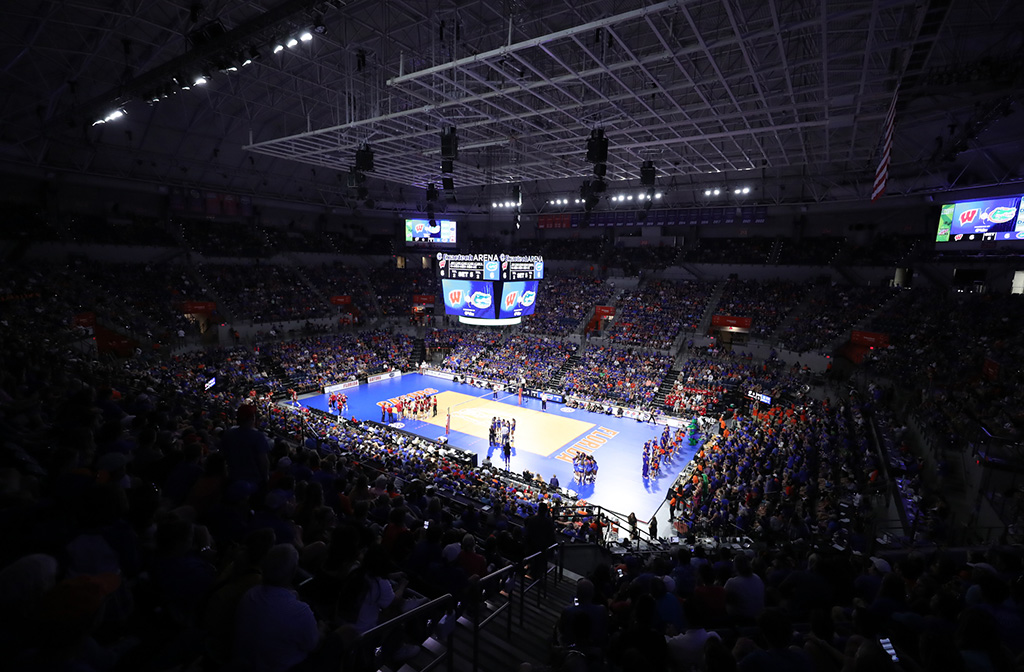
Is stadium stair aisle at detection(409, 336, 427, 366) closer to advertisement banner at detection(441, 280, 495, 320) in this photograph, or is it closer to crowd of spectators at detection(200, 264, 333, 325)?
crowd of spectators at detection(200, 264, 333, 325)

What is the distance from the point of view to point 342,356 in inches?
1331

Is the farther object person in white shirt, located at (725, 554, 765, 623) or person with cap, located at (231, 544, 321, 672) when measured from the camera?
person in white shirt, located at (725, 554, 765, 623)

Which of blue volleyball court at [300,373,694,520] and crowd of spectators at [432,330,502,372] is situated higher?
crowd of spectators at [432,330,502,372]

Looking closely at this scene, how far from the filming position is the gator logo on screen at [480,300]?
27.0 m

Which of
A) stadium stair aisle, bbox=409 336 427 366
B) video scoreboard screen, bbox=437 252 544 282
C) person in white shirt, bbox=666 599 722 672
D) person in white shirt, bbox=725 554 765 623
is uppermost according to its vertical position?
video scoreboard screen, bbox=437 252 544 282

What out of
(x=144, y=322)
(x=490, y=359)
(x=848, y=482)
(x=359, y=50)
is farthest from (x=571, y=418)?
(x=144, y=322)

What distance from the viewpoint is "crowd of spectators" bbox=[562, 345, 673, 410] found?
28.2m

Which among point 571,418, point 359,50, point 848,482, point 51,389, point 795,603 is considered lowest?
point 571,418

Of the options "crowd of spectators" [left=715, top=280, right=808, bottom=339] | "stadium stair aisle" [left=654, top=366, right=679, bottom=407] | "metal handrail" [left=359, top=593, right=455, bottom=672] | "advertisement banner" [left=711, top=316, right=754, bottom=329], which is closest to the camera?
"metal handrail" [left=359, top=593, right=455, bottom=672]

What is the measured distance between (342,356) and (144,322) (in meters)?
11.5

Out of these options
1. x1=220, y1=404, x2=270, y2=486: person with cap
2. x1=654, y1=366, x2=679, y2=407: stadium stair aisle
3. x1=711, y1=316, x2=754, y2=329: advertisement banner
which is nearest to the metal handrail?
x1=220, y1=404, x2=270, y2=486: person with cap

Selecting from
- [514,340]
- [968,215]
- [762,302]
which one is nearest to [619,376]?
[514,340]

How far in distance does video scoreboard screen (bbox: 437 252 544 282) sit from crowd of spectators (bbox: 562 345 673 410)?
25.1 ft

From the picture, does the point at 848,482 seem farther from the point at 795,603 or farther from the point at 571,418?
the point at 571,418
